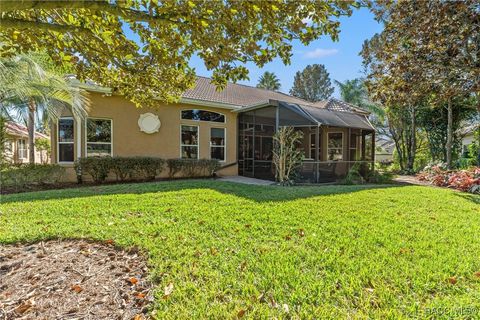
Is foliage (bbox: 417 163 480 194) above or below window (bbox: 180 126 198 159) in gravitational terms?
below

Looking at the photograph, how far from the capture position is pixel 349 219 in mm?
5699

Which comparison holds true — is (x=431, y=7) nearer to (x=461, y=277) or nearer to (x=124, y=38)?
(x=461, y=277)

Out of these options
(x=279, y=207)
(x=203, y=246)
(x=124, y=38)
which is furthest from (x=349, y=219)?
(x=124, y=38)

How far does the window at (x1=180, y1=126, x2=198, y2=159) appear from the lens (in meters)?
14.1

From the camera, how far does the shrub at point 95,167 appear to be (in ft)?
36.6

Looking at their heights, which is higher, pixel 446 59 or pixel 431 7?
pixel 431 7

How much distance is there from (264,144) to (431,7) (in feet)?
28.4

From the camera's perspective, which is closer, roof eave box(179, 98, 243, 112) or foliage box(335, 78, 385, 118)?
roof eave box(179, 98, 243, 112)

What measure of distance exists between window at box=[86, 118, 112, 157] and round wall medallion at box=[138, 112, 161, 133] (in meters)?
1.30

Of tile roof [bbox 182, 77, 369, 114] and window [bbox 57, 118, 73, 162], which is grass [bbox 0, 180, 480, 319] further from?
Result: tile roof [bbox 182, 77, 369, 114]

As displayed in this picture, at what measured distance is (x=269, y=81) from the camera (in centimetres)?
4922

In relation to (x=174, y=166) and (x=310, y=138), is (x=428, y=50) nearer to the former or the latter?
(x=310, y=138)

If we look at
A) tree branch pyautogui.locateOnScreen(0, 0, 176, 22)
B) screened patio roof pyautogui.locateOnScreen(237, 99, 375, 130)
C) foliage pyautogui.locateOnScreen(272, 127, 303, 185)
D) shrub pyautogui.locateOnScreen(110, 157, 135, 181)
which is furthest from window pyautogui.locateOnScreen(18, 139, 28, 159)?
tree branch pyautogui.locateOnScreen(0, 0, 176, 22)

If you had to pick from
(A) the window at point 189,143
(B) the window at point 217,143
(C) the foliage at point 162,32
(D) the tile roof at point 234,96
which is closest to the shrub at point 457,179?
(D) the tile roof at point 234,96
